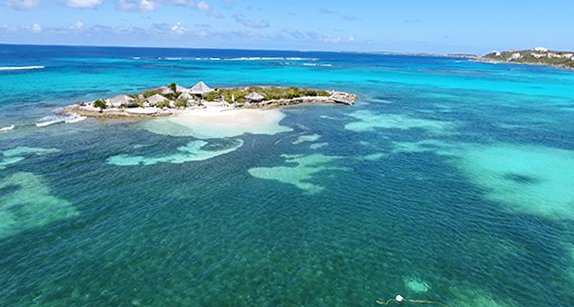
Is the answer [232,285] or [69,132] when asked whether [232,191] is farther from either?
[69,132]

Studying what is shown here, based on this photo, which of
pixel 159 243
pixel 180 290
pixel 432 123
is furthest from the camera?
pixel 432 123

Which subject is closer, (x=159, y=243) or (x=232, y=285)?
(x=232, y=285)

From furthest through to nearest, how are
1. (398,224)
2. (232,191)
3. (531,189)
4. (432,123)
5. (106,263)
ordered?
(432,123), (531,189), (232,191), (398,224), (106,263)

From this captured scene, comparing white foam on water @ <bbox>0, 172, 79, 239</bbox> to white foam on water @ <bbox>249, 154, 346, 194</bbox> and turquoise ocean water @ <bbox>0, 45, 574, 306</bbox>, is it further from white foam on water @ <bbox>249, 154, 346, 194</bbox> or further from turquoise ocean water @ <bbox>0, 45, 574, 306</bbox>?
white foam on water @ <bbox>249, 154, 346, 194</bbox>

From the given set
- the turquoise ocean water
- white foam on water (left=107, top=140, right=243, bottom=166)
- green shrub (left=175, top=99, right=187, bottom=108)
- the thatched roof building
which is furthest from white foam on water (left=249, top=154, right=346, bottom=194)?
the thatched roof building

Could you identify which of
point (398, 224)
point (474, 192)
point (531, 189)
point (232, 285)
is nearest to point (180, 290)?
point (232, 285)

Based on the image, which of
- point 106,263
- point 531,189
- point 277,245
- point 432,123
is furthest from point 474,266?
point 432,123

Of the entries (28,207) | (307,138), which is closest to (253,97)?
(307,138)
